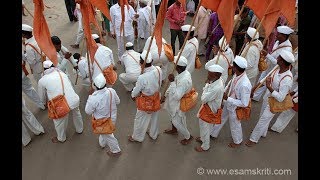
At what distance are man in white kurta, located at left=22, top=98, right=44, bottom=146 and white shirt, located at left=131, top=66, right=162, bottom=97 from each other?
86.7 inches

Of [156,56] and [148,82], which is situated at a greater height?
[148,82]

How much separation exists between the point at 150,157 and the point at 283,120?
2.82 m

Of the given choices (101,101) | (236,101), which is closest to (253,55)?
(236,101)

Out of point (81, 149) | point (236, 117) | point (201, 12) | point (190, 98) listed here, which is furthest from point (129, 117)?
point (201, 12)

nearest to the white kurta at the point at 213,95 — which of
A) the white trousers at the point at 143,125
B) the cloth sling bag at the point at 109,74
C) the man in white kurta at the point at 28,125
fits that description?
the white trousers at the point at 143,125

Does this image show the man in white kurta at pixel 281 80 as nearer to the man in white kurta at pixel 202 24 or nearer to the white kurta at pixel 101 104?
the white kurta at pixel 101 104

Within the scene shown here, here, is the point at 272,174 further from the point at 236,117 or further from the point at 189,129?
the point at 189,129

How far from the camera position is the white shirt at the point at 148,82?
217 inches

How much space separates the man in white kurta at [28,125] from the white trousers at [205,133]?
320 cm

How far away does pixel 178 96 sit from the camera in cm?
556

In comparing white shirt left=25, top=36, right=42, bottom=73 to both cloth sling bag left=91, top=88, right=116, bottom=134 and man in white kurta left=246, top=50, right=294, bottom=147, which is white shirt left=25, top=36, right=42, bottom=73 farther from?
man in white kurta left=246, top=50, right=294, bottom=147

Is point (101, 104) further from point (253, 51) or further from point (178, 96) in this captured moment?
point (253, 51)

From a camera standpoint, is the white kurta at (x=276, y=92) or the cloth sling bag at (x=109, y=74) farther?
the cloth sling bag at (x=109, y=74)

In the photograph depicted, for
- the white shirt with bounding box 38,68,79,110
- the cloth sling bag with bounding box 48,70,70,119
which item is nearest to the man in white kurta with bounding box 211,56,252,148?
the white shirt with bounding box 38,68,79,110
